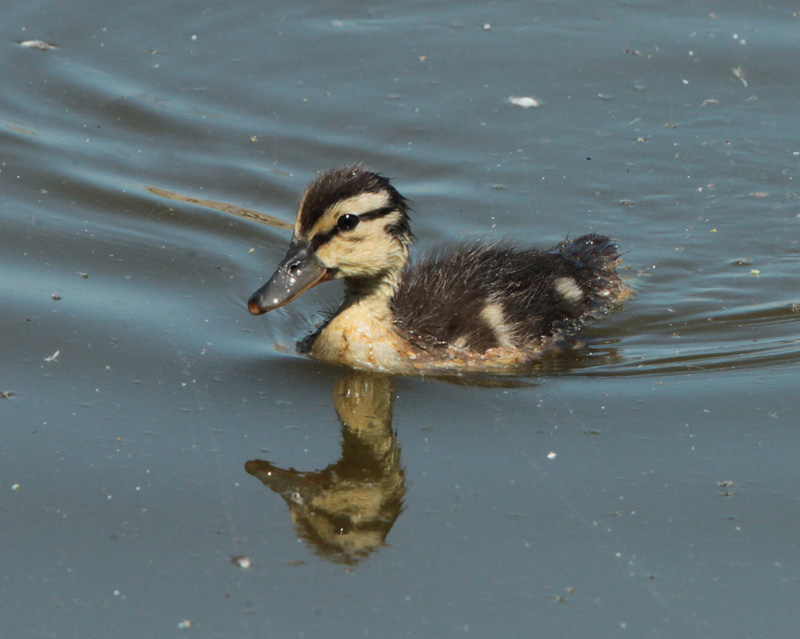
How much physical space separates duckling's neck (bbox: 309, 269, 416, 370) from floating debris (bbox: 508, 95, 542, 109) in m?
2.64

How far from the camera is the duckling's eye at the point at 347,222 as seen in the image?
477 cm

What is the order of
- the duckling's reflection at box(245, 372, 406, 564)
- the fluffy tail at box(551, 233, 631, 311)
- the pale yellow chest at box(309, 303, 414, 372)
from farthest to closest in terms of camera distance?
the fluffy tail at box(551, 233, 631, 311), the pale yellow chest at box(309, 303, 414, 372), the duckling's reflection at box(245, 372, 406, 564)

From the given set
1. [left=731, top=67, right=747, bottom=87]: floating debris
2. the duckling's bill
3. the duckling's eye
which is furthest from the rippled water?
the duckling's eye

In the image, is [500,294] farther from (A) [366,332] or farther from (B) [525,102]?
(B) [525,102]

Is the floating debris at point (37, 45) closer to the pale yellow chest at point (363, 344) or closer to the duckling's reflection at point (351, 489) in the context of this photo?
the pale yellow chest at point (363, 344)

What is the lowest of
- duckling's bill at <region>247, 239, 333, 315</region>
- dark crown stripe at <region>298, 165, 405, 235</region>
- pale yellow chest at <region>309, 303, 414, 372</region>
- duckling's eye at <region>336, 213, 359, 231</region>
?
pale yellow chest at <region>309, 303, 414, 372</region>

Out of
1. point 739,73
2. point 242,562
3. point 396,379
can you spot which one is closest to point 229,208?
point 396,379

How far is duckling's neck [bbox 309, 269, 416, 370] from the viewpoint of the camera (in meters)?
5.00

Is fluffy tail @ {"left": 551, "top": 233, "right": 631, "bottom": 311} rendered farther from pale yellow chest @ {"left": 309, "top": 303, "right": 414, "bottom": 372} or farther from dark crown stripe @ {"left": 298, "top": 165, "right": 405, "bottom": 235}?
dark crown stripe @ {"left": 298, "top": 165, "right": 405, "bottom": 235}

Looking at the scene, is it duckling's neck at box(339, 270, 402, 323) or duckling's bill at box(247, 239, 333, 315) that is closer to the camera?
duckling's bill at box(247, 239, 333, 315)

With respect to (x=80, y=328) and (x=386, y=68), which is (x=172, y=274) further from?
(x=386, y=68)

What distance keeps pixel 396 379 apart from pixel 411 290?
0.70 metres

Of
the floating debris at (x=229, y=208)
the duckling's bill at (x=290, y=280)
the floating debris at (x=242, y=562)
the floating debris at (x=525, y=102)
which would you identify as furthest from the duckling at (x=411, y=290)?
the floating debris at (x=525, y=102)

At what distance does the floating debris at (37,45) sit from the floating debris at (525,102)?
2.89 m
